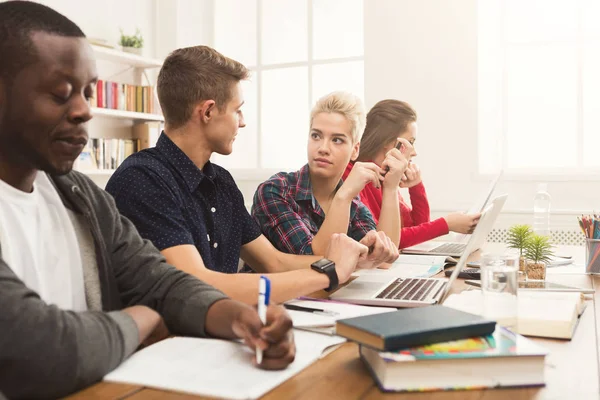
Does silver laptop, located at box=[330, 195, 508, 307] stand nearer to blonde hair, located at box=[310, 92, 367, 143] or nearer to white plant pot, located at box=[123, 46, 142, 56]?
blonde hair, located at box=[310, 92, 367, 143]

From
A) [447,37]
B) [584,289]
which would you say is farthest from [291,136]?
[584,289]

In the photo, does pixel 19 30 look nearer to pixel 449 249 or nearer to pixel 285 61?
pixel 449 249

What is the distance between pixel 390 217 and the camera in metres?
2.42

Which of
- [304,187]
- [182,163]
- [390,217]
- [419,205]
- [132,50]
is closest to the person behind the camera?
[182,163]

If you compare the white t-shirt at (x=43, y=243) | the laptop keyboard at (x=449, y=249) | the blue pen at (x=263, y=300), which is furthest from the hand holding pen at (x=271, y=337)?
the laptop keyboard at (x=449, y=249)

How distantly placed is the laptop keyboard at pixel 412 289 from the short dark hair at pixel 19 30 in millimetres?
839

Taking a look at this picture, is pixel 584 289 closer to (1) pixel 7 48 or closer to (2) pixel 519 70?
(1) pixel 7 48

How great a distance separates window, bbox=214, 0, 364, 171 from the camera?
5.03m

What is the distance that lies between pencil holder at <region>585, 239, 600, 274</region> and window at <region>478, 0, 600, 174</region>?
99.6 inches

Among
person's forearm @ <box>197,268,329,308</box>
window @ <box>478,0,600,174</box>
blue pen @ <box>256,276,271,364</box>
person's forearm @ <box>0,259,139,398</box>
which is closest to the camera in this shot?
person's forearm @ <box>0,259,139,398</box>

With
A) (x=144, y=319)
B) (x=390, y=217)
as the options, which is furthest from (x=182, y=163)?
(x=390, y=217)

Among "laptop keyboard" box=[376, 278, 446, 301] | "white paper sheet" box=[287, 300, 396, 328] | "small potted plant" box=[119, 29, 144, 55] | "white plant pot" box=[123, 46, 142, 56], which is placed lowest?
"laptop keyboard" box=[376, 278, 446, 301]

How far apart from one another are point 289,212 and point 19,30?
4.02ft

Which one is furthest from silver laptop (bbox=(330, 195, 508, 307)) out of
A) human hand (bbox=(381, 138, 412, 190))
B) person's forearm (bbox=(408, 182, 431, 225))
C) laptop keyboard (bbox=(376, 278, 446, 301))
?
person's forearm (bbox=(408, 182, 431, 225))
